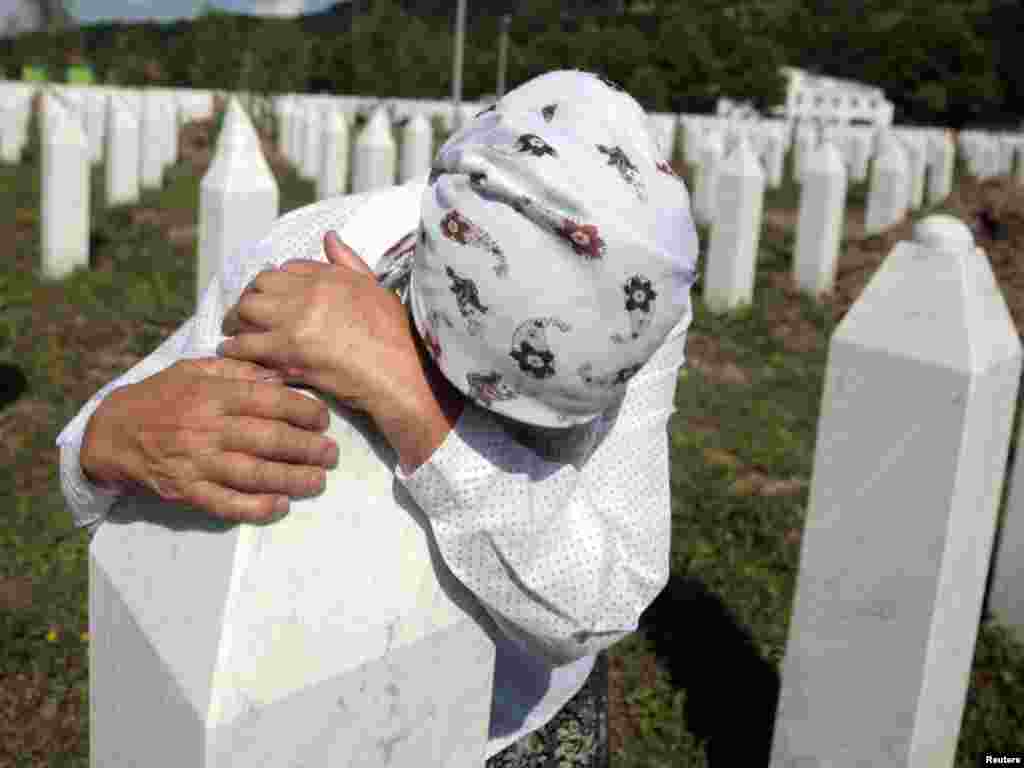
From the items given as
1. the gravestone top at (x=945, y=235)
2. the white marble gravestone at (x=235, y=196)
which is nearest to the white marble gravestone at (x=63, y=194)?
the white marble gravestone at (x=235, y=196)

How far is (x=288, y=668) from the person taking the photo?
3.73 feet

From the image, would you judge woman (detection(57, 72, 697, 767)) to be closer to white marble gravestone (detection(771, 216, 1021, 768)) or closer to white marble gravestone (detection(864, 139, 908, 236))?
white marble gravestone (detection(771, 216, 1021, 768))

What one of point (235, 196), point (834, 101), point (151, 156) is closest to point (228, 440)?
point (235, 196)

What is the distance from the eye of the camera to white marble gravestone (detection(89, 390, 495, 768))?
111cm

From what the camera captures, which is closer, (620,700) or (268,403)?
(268,403)

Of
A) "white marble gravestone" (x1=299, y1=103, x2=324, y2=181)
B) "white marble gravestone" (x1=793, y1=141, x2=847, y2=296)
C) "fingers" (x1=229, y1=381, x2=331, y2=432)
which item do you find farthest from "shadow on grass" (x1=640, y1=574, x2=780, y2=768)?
"white marble gravestone" (x1=299, y1=103, x2=324, y2=181)

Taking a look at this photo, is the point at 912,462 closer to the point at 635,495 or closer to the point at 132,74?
the point at 635,495

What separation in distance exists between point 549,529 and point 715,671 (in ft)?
9.65

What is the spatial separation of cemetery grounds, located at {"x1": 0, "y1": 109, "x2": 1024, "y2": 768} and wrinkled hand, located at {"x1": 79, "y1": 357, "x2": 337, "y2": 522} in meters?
2.02

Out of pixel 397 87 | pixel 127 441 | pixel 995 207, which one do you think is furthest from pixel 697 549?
pixel 397 87

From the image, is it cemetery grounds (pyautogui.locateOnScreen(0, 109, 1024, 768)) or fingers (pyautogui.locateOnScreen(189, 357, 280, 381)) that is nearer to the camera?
fingers (pyautogui.locateOnScreen(189, 357, 280, 381))

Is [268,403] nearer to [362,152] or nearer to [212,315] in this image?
[212,315]

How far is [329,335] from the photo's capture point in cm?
112

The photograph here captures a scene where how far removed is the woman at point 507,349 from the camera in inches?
42.1
